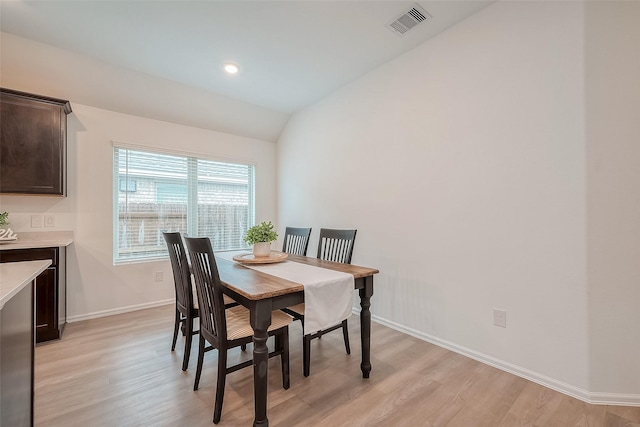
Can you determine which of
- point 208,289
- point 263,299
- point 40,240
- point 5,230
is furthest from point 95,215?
point 263,299

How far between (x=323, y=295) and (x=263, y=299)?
16.2 inches

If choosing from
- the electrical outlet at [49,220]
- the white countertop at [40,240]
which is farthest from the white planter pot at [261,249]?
the electrical outlet at [49,220]

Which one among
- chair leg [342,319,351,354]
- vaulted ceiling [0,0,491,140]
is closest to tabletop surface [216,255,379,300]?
chair leg [342,319,351,354]

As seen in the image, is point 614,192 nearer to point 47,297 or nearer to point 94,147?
point 47,297

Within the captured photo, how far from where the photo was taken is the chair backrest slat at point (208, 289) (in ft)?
5.21

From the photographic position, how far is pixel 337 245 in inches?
105

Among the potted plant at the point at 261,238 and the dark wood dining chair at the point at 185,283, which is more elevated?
the potted plant at the point at 261,238

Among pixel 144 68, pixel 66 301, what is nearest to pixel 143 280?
pixel 66 301

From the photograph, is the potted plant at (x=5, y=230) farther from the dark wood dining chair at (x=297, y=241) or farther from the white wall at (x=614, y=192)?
the white wall at (x=614, y=192)

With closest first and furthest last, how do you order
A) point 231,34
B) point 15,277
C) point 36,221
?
point 15,277
point 231,34
point 36,221

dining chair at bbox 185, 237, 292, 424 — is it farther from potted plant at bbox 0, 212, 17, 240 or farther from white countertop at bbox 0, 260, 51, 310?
potted plant at bbox 0, 212, 17, 240

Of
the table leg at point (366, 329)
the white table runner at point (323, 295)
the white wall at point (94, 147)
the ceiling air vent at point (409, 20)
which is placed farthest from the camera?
the white wall at point (94, 147)

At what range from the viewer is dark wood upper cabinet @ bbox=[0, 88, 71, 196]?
8.32 ft

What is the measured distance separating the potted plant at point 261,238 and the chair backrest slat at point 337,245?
58 cm
